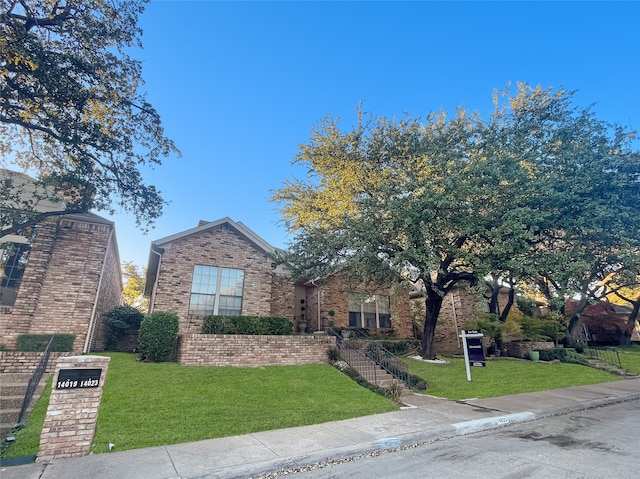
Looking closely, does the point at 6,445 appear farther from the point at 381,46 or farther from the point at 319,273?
the point at 381,46

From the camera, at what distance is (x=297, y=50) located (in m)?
14.2

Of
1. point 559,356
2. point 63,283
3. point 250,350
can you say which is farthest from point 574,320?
point 63,283

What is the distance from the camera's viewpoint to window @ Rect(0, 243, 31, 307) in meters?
11.8

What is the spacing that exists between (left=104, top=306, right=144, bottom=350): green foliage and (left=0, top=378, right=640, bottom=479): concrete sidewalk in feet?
36.1

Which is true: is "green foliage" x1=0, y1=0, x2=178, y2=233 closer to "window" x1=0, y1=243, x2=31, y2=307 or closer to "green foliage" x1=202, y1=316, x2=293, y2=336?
"window" x1=0, y1=243, x2=31, y2=307

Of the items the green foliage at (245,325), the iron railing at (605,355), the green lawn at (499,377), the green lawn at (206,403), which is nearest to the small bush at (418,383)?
the green lawn at (499,377)

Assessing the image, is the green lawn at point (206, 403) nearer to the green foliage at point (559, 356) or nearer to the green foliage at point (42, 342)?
the green foliage at point (42, 342)

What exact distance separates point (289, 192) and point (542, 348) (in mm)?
16910

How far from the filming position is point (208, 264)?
49.6 feet

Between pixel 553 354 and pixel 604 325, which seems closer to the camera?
pixel 553 354

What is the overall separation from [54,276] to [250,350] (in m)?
7.97

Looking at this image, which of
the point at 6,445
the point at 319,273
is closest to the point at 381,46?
the point at 319,273

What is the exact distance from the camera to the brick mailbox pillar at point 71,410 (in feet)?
15.9

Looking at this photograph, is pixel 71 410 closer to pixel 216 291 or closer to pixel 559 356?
pixel 216 291
